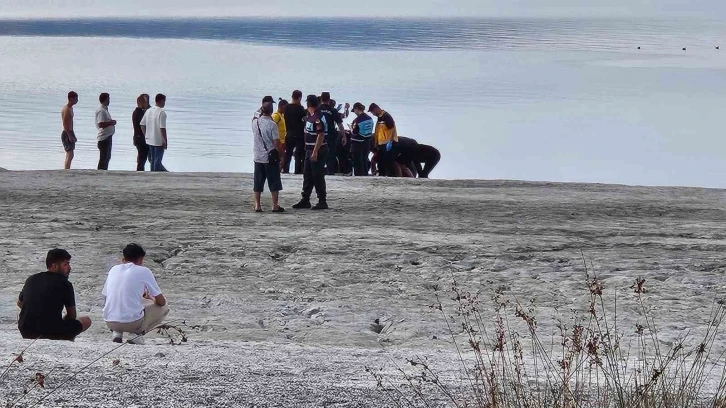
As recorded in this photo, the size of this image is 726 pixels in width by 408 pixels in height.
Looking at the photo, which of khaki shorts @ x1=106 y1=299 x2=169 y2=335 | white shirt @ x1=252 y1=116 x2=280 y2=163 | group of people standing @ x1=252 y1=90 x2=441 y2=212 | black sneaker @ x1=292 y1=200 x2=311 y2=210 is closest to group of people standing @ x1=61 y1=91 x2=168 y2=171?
group of people standing @ x1=252 y1=90 x2=441 y2=212

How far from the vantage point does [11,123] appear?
135 feet

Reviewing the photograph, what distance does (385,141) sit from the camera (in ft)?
63.1

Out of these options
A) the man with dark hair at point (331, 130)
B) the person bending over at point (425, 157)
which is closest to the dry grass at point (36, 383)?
the man with dark hair at point (331, 130)

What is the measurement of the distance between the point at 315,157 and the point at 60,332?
6384 millimetres

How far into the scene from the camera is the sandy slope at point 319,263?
7137 millimetres

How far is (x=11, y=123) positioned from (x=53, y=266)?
34.0 m

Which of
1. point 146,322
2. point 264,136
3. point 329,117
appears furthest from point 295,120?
point 146,322

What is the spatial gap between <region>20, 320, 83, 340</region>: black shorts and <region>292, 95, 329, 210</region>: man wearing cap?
6.20m

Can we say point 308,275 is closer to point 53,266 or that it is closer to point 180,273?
point 180,273

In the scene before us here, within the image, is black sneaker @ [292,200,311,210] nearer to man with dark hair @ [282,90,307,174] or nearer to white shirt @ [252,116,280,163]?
white shirt @ [252,116,280,163]

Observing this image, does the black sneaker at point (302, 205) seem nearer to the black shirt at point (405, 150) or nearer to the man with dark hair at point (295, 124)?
the man with dark hair at point (295, 124)

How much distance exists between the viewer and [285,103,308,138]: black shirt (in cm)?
1783

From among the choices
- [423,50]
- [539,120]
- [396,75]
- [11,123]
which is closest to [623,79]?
[396,75]

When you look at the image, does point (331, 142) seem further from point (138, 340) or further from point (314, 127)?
point (138, 340)
